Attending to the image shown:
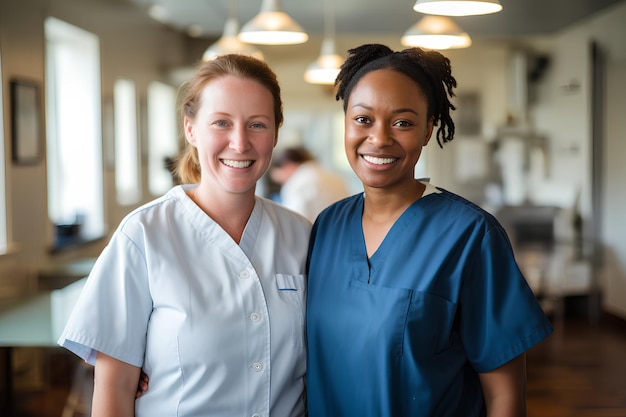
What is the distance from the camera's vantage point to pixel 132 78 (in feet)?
20.7

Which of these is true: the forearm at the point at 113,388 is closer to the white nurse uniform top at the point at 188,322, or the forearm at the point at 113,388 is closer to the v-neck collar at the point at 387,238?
the white nurse uniform top at the point at 188,322

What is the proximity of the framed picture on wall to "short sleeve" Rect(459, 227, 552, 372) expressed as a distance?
3.33 metres

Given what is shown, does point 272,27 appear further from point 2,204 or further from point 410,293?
point 410,293

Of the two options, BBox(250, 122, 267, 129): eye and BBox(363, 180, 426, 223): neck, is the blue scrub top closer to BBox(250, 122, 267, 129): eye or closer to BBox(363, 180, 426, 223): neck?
BBox(363, 180, 426, 223): neck

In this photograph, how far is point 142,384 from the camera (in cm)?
147

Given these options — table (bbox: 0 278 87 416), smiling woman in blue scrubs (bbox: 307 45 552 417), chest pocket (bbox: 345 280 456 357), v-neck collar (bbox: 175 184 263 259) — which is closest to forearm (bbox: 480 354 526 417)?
smiling woman in blue scrubs (bbox: 307 45 552 417)

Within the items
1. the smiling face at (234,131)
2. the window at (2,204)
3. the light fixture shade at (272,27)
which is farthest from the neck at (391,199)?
the window at (2,204)

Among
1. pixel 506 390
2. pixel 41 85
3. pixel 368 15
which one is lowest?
pixel 506 390

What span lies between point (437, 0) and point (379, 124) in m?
0.85

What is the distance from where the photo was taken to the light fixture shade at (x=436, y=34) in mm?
3178

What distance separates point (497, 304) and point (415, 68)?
0.49 m

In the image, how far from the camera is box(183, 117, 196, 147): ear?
1.58m

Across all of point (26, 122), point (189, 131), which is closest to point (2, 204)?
point (26, 122)

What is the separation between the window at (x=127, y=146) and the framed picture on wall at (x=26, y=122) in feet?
6.14
